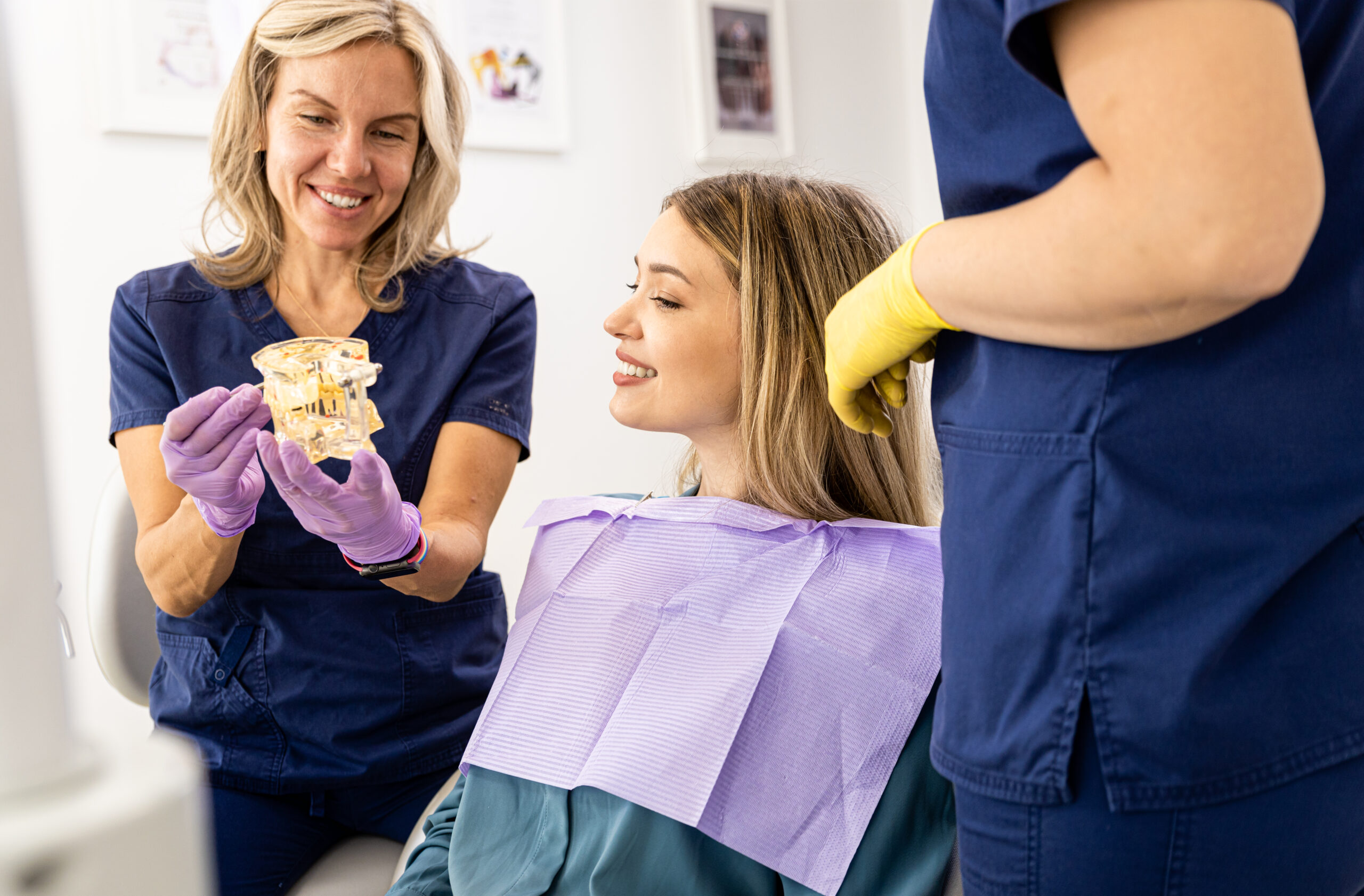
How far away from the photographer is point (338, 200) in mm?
1451

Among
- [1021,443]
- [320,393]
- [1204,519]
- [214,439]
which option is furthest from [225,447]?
[1204,519]

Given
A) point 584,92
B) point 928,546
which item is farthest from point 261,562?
point 584,92

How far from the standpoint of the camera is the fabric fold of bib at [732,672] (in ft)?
3.34

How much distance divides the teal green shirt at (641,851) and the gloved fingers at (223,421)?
0.47 meters

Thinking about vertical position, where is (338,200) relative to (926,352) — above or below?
above

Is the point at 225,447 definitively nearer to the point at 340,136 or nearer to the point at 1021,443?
the point at 340,136

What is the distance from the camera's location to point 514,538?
275 cm

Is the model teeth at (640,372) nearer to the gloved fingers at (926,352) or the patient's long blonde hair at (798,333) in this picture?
the patient's long blonde hair at (798,333)

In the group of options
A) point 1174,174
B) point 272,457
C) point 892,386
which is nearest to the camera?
point 1174,174

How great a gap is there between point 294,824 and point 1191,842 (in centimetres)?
105

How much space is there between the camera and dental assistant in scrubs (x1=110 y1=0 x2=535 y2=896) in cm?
133

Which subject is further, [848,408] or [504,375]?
[504,375]

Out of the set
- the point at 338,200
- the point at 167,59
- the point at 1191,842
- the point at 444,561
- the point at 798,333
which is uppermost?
the point at 167,59

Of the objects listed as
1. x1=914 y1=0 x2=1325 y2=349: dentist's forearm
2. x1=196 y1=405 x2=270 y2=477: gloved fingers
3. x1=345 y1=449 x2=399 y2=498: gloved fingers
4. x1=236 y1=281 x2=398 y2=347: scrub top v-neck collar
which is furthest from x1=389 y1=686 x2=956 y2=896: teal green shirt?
x1=236 y1=281 x2=398 y2=347: scrub top v-neck collar
